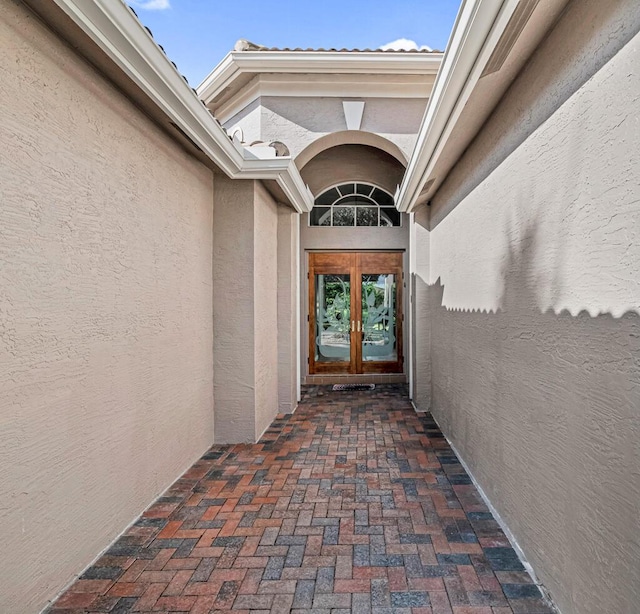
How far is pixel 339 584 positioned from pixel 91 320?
7.87 feet

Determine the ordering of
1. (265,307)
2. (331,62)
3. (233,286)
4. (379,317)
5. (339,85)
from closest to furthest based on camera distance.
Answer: (233,286) → (265,307) → (331,62) → (339,85) → (379,317)

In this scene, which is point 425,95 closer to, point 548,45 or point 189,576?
point 548,45

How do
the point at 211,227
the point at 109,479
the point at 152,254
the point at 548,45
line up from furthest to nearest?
the point at 211,227
the point at 152,254
the point at 109,479
the point at 548,45

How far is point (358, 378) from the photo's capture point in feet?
29.7

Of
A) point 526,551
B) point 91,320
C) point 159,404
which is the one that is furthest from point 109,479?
point 526,551

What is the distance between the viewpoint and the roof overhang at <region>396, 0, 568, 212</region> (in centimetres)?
223

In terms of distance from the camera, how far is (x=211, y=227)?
16.6 feet

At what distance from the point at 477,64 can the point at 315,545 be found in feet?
11.8

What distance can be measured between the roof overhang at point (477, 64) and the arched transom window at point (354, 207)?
4.63 metres

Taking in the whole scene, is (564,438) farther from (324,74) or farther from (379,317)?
(379,317)

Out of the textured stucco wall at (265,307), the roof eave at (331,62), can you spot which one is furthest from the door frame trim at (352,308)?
the roof eave at (331,62)

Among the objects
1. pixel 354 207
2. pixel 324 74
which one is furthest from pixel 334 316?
pixel 324 74

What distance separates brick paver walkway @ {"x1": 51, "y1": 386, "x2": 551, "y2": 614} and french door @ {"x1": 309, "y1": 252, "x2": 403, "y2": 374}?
4.32 meters

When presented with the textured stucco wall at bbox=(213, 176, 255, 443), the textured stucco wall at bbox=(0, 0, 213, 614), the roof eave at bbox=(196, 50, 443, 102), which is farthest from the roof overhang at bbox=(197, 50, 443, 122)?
the textured stucco wall at bbox=(0, 0, 213, 614)
